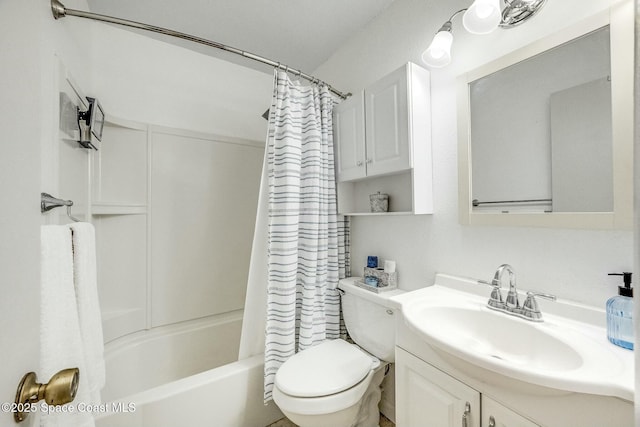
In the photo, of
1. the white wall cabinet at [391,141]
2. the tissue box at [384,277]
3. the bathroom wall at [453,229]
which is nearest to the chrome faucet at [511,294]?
the bathroom wall at [453,229]

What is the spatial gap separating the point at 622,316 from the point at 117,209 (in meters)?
2.38

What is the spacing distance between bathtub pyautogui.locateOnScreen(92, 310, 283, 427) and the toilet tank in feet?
1.86

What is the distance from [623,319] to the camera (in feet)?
2.38

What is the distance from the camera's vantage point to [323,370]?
4.12 feet

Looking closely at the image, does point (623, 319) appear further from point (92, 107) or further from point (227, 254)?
point (92, 107)

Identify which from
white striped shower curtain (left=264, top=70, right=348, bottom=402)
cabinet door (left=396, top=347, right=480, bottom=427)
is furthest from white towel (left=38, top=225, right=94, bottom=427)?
cabinet door (left=396, top=347, right=480, bottom=427)

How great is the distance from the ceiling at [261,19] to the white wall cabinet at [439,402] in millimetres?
1890

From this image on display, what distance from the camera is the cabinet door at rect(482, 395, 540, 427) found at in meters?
0.71

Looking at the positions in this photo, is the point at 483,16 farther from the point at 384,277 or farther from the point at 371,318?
the point at 371,318

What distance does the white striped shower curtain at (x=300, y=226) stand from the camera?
1.44 m

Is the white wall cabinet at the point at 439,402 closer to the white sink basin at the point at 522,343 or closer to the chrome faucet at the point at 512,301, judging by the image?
the white sink basin at the point at 522,343

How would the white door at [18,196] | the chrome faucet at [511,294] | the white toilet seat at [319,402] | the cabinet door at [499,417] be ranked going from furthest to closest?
1. the white toilet seat at [319,402]
2. the chrome faucet at [511,294]
3. the cabinet door at [499,417]
4. the white door at [18,196]

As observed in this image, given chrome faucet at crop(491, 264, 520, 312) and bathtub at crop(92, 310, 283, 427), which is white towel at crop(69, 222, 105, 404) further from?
chrome faucet at crop(491, 264, 520, 312)

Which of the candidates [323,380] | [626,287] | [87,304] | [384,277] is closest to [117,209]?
[87,304]
